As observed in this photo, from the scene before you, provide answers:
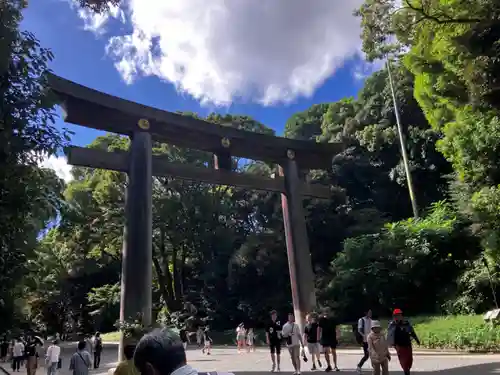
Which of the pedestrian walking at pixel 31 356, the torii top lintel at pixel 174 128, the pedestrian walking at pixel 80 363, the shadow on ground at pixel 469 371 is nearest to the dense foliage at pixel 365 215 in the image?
the pedestrian walking at pixel 31 356

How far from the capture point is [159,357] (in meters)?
1.81

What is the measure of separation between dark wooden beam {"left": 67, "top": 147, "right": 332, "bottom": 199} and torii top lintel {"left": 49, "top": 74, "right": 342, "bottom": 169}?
0.79m

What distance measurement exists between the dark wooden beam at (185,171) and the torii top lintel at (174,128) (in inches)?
31.2

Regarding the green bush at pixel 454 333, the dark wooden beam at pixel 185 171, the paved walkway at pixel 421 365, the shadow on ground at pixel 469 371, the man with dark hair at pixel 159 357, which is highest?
the dark wooden beam at pixel 185 171

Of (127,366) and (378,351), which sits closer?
(127,366)

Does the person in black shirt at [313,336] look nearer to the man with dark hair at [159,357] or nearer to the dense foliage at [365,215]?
the dense foliage at [365,215]

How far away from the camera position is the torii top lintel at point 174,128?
11.2m

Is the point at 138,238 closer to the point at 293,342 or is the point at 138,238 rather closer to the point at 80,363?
the point at 293,342

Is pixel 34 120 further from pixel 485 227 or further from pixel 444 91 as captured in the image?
pixel 485 227

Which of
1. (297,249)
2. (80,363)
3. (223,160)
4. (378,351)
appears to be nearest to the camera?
(80,363)

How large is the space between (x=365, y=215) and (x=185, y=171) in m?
13.3

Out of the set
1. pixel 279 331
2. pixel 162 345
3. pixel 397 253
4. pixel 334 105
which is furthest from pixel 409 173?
pixel 162 345

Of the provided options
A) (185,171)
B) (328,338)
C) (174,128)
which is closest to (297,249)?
(185,171)

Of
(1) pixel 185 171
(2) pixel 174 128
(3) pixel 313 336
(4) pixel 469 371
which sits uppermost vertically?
(2) pixel 174 128
